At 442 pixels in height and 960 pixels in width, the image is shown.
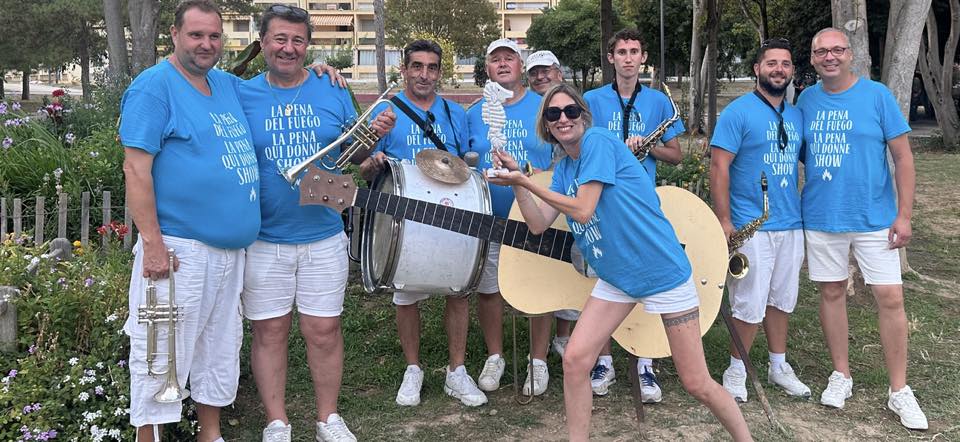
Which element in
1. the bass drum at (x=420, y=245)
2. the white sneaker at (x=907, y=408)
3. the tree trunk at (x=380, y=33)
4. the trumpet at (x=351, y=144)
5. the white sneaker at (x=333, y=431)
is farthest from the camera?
the tree trunk at (x=380, y=33)

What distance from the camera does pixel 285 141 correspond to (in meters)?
3.71

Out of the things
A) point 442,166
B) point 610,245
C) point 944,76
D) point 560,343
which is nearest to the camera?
point 610,245

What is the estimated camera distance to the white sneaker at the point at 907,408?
13.9ft

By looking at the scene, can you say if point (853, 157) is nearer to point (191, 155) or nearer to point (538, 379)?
point (538, 379)

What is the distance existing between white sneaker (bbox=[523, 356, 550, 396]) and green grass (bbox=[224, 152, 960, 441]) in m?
0.06

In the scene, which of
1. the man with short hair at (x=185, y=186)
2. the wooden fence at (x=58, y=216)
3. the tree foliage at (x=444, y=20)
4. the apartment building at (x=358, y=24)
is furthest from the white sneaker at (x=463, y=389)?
the apartment building at (x=358, y=24)

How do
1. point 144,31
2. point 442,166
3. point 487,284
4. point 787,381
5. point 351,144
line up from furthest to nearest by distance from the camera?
point 144,31 → point 787,381 → point 487,284 → point 442,166 → point 351,144

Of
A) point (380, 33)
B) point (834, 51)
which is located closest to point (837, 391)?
point (834, 51)

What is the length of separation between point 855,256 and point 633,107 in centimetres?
149

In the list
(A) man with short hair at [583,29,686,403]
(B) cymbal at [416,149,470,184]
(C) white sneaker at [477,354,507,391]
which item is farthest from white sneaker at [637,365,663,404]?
(B) cymbal at [416,149,470,184]

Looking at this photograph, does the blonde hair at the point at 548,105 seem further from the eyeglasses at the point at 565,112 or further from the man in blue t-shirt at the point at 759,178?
the man in blue t-shirt at the point at 759,178

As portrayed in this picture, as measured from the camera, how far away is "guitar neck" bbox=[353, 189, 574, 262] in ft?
12.5

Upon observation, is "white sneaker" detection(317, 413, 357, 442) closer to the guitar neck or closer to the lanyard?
the guitar neck

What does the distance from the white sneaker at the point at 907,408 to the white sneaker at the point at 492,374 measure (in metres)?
2.19
